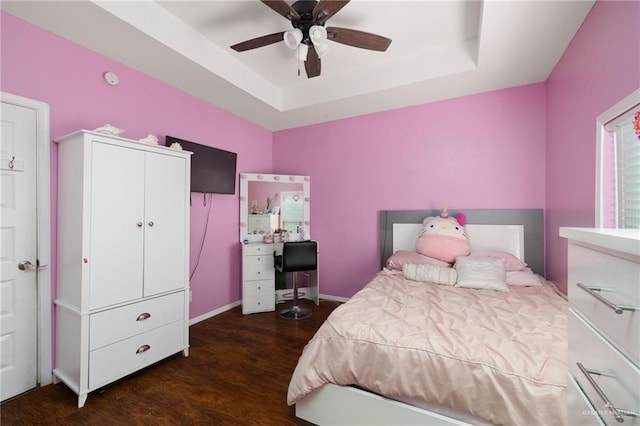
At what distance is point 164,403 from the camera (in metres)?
1.77

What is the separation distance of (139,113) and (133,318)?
1.81 metres

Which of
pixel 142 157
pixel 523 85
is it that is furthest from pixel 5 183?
pixel 523 85

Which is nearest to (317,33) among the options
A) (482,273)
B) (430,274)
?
(430,274)

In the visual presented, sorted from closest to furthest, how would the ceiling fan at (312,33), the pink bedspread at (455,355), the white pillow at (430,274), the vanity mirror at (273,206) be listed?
the pink bedspread at (455,355) < the ceiling fan at (312,33) < the white pillow at (430,274) < the vanity mirror at (273,206)

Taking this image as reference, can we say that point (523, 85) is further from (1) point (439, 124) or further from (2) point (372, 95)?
(2) point (372, 95)

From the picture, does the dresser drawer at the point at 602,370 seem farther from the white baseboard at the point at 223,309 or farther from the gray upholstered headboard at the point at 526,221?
the white baseboard at the point at 223,309

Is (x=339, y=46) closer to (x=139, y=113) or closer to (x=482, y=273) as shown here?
(x=139, y=113)

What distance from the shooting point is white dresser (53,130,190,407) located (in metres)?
1.79

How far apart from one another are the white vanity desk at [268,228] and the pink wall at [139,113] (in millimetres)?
191

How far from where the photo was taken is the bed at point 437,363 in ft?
3.74

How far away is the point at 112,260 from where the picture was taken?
1913 mm

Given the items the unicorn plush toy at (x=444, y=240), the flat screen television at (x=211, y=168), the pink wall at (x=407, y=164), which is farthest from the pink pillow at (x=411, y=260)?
the flat screen television at (x=211, y=168)

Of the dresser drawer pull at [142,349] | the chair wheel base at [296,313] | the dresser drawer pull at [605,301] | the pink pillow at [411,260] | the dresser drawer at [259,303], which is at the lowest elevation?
the chair wheel base at [296,313]

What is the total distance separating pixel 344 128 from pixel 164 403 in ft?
11.2
